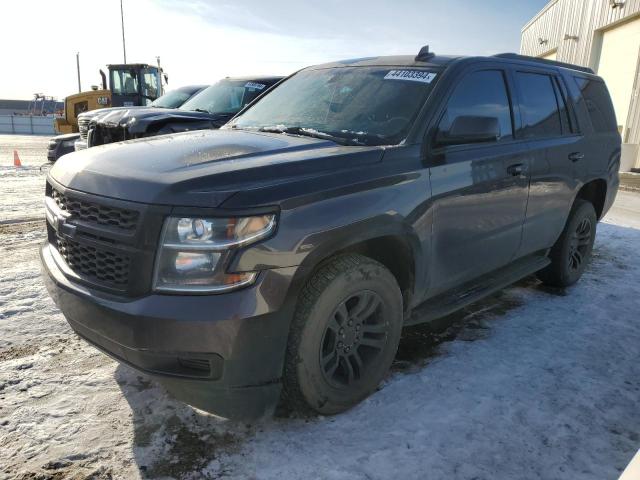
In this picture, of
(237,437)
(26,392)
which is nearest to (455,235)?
(237,437)

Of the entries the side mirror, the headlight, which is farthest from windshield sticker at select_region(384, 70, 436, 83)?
the headlight

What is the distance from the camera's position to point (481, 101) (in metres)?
3.39

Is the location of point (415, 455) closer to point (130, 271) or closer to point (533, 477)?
point (533, 477)

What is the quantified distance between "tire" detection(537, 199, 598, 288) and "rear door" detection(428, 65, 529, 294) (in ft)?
3.30

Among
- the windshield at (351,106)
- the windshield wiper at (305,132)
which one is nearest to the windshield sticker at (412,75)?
the windshield at (351,106)

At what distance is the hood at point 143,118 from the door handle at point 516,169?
181 inches

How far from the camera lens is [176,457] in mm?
2301

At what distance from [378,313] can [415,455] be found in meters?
0.73

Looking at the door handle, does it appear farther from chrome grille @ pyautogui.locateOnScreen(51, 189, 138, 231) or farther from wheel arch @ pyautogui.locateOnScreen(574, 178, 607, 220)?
chrome grille @ pyautogui.locateOnScreen(51, 189, 138, 231)

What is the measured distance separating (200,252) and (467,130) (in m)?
1.75

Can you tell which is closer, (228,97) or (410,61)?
(410,61)

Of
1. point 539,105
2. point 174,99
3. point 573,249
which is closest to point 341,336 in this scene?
point 539,105

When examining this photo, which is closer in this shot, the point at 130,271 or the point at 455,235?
the point at 130,271

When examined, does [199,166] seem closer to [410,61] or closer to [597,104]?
[410,61]
